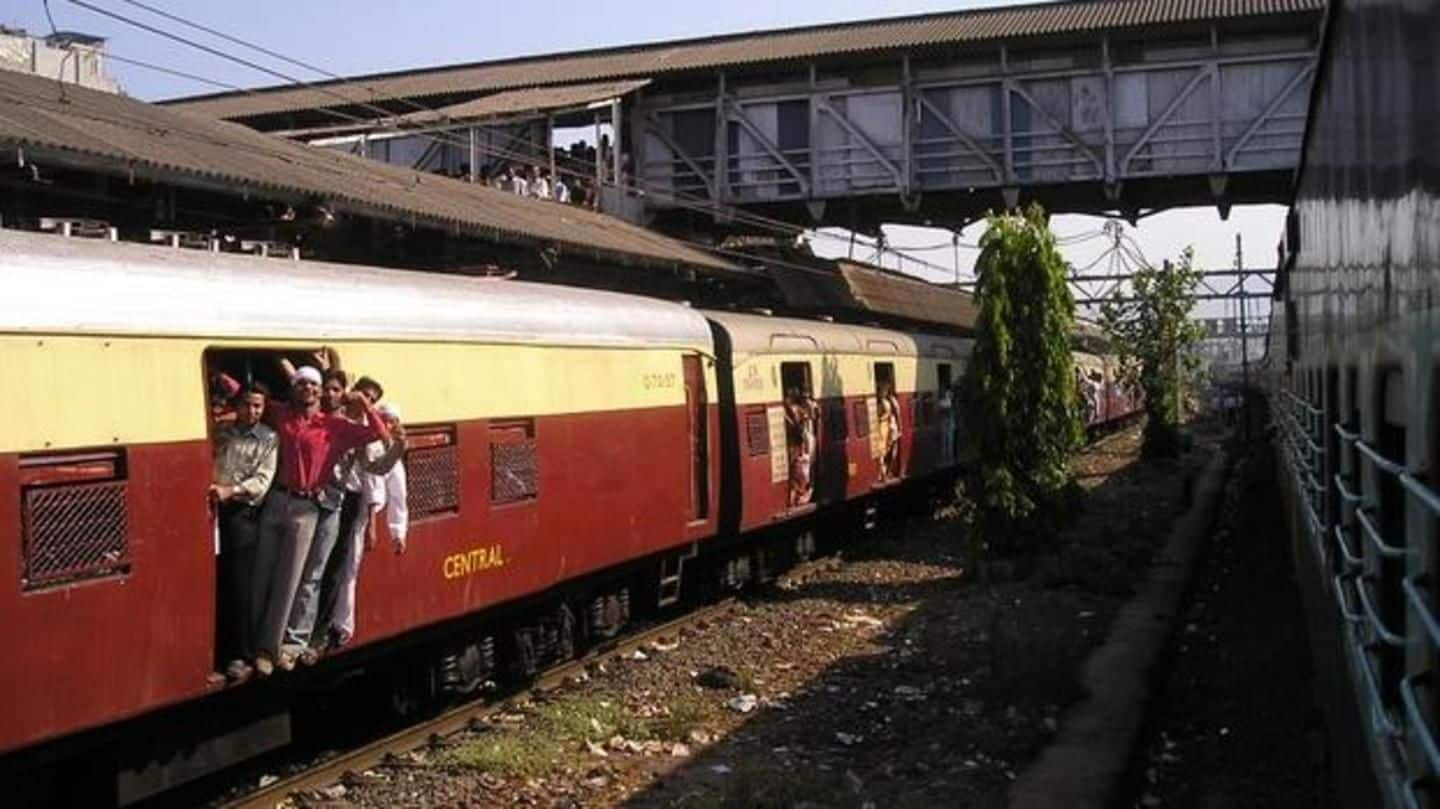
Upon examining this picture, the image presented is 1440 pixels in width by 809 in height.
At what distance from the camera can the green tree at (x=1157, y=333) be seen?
105 feet

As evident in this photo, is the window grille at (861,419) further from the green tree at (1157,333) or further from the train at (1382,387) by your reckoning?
the green tree at (1157,333)

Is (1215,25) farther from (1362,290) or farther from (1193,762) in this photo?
(1362,290)

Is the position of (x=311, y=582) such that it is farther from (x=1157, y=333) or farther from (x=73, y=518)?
(x=1157, y=333)

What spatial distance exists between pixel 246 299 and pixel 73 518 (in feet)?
5.09

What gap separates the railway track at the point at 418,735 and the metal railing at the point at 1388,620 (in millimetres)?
5180

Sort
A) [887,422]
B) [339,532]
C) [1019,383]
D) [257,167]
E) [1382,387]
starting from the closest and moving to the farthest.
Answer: [1382,387] < [339,532] < [257,167] < [1019,383] < [887,422]

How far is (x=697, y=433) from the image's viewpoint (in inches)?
516

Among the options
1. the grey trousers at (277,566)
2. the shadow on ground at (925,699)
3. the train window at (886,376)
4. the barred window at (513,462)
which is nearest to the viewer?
the grey trousers at (277,566)

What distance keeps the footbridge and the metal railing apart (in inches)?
925

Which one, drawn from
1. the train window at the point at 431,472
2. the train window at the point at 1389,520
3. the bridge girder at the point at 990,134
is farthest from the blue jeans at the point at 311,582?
the bridge girder at the point at 990,134

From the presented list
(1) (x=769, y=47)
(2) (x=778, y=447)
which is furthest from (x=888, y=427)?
(1) (x=769, y=47)

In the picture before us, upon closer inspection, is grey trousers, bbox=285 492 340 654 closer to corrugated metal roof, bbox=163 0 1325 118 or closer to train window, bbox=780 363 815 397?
train window, bbox=780 363 815 397

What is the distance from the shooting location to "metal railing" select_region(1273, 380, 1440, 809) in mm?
2430

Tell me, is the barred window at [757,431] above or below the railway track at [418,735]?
above
